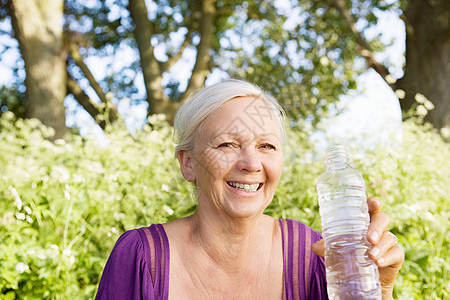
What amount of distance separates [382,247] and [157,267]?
0.89 meters

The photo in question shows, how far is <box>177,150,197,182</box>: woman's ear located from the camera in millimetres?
2047

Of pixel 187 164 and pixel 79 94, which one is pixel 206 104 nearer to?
pixel 187 164

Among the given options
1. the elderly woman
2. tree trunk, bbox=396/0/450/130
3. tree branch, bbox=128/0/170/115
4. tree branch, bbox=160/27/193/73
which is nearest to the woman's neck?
the elderly woman

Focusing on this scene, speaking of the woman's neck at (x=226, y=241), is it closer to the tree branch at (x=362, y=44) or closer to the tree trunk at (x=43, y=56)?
the tree trunk at (x=43, y=56)

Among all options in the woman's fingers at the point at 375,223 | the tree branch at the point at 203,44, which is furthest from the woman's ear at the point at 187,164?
the tree branch at the point at 203,44

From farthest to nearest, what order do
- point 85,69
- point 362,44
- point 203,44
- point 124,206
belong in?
point 85,69 < point 203,44 < point 362,44 < point 124,206

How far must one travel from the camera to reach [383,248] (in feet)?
4.94

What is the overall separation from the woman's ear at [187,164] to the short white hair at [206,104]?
0.9 inches

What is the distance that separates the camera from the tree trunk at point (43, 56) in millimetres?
6941

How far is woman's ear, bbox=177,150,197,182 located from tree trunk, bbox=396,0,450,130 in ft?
18.5

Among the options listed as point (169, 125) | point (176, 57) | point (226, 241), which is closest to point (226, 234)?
point (226, 241)

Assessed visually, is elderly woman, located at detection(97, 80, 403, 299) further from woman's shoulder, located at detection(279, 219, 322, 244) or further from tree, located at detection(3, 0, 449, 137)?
tree, located at detection(3, 0, 449, 137)

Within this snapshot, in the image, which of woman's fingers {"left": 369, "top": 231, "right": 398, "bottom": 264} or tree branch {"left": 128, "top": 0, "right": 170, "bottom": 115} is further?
tree branch {"left": 128, "top": 0, "right": 170, "bottom": 115}

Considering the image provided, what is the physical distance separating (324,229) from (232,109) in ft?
2.01
